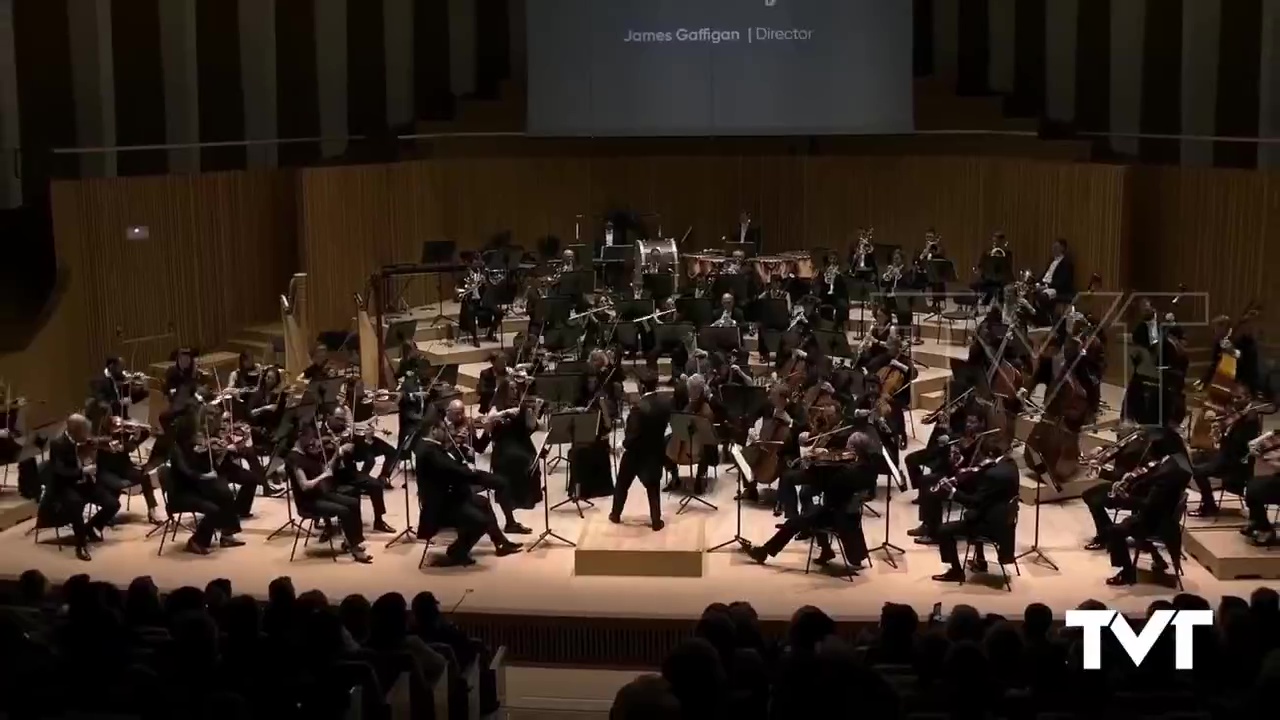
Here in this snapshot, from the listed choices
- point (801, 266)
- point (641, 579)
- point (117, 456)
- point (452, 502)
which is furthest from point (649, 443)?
point (801, 266)

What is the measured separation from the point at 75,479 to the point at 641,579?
184 inches

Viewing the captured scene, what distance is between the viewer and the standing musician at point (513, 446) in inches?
454

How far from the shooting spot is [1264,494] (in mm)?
10656

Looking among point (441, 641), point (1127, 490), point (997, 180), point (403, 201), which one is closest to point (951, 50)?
point (997, 180)

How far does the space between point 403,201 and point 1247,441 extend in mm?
11560

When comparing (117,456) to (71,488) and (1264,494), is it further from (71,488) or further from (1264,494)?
(1264,494)

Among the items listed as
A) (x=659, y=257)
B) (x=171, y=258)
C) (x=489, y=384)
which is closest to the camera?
(x=489, y=384)

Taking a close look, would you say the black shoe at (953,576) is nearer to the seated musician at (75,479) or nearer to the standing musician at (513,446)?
the standing musician at (513,446)

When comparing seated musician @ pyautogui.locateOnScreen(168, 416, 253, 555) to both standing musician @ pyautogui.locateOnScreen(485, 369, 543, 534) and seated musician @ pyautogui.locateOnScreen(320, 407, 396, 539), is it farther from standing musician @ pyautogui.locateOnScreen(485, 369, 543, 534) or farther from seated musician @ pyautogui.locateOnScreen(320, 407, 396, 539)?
standing musician @ pyautogui.locateOnScreen(485, 369, 543, 534)

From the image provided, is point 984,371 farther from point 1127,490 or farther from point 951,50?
point 951,50

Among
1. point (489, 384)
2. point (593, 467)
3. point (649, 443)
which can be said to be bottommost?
point (593, 467)

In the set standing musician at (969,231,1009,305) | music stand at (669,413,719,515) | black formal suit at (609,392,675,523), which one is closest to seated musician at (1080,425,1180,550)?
music stand at (669,413,719,515)

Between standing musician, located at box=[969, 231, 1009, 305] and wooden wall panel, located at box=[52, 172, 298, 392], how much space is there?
8.63 meters

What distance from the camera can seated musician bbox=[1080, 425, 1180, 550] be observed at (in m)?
10.3
